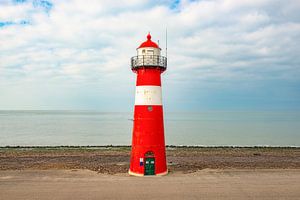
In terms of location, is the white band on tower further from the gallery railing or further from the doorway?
the doorway

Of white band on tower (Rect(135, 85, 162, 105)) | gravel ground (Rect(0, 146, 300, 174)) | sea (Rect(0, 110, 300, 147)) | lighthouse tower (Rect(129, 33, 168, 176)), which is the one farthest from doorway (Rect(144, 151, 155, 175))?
sea (Rect(0, 110, 300, 147))

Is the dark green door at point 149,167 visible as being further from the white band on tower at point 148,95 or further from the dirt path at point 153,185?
the white band on tower at point 148,95

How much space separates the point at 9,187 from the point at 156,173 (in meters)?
6.95

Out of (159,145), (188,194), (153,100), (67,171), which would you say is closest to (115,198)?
(188,194)

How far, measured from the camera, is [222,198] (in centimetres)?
1173

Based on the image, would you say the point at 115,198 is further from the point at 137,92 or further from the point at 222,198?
the point at 137,92

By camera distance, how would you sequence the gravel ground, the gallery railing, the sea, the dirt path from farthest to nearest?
the sea, the gravel ground, the gallery railing, the dirt path

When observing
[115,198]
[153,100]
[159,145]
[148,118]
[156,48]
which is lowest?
[115,198]

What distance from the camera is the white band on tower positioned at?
14.6 meters

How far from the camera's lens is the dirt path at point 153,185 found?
12.1 meters

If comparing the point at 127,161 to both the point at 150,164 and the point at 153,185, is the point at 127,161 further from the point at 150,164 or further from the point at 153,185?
the point at 153,185

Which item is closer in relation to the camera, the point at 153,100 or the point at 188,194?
the point at 188,194

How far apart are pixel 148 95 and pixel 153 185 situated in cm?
428

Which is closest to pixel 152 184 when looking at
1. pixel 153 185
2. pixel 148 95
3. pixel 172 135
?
pixel 153 185
